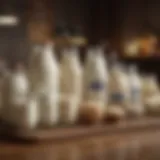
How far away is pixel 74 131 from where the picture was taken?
3.95 ft

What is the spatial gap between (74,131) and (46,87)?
132 millimetres

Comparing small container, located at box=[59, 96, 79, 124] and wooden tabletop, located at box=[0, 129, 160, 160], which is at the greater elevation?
small container, located at box=[59, 96, 79, 124]

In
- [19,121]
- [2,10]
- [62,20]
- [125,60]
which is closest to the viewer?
[19,121]

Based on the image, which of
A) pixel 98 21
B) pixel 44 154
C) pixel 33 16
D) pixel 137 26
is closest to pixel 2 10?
pixel 33 16

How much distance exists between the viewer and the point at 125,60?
2314mm

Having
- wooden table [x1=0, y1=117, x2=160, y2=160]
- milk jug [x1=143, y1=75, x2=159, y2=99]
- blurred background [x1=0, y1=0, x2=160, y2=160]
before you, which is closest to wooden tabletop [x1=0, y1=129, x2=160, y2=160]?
wooden table [x1=0, y1=117, x2=160, y2=160]

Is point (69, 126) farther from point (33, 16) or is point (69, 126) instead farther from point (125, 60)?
point (125, 60)

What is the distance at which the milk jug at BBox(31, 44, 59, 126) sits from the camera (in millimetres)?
1204

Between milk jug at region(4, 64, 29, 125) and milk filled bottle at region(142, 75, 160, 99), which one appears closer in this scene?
milk jug at region(4, 64, 29, 125)

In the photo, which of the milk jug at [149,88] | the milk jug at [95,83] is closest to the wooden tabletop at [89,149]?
the milk jug at [95,83]

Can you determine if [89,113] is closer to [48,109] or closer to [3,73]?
[48,109]

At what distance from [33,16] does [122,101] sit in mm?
736

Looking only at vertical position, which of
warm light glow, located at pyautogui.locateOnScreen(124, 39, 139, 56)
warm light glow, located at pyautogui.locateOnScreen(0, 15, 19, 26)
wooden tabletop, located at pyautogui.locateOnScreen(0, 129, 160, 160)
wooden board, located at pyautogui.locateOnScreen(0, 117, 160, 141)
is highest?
warm light glow, located at pyautogui.locateOnScreen(0, 15, 19, 26)

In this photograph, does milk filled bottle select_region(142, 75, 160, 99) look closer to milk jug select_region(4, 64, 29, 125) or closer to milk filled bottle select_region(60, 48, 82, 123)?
milk filled bottle select_region(60, 48, 82, 123)
